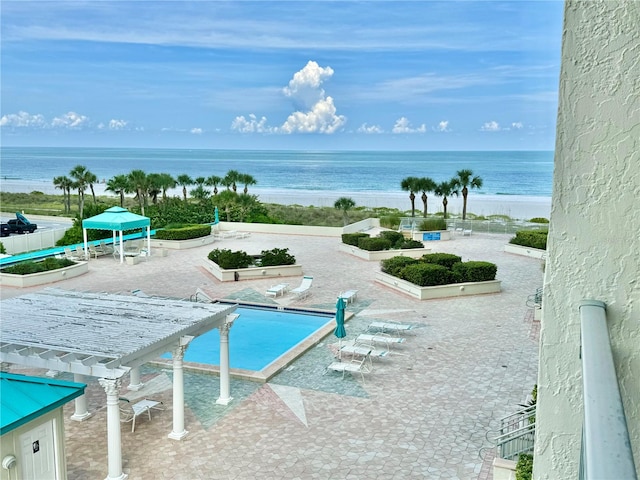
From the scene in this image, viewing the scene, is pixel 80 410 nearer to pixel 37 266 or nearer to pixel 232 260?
pixel 232 260

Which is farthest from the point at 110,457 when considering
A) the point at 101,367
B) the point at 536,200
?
the point at 536,200

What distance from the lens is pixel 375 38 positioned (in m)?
153

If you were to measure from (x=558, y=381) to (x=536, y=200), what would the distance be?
9035 centimetres

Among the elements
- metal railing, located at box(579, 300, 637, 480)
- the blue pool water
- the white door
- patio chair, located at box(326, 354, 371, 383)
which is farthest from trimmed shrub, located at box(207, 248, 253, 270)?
metal railing, located at box(579, 300, 637, 480)

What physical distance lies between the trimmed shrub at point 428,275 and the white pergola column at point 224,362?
8.56 m

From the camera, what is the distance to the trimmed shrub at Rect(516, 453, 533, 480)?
599 cm

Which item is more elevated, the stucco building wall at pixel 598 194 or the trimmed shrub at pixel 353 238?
the stucco building wall at pixel 598 194

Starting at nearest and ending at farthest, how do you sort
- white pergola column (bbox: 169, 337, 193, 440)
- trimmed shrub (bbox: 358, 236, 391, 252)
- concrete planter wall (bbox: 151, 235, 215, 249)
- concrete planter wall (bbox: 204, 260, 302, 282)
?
white pergola column (bbox: 169, 337, 193, 440) → concrete planter wall (bbox: 204, 260, 302, 282) → trimmed shrub (bbox: 358, 236, 391, 252) → concrete planter wall (bbox: 151, 235, 215, 249)

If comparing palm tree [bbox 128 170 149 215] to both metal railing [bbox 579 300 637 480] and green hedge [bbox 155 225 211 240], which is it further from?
metal railing [bbox 579 300 637 480]

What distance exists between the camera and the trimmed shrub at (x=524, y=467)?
236 inches

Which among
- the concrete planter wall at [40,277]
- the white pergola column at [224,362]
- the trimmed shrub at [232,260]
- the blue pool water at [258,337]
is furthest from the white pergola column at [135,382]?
the concrete planter wall at [40,277]

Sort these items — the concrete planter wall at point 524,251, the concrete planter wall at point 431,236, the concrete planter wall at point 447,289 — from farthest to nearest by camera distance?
1. the concrete planter wall at point 431,236
2. the concrete planter wall at point 524,251
3. the concrete planter wall at point 447,289

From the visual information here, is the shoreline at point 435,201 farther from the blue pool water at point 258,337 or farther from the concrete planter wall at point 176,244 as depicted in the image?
the blue pool water at point 258,337

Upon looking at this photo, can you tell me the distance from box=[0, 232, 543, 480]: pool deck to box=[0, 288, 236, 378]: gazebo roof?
1430 mm
